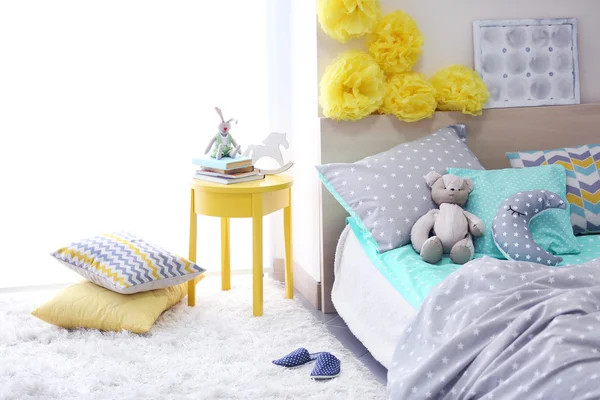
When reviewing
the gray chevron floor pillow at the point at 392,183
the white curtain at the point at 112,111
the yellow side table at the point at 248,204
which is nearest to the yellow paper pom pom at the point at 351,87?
the gray chevron floor pillow at the point at 392,183

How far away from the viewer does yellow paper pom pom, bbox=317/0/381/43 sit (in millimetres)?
2783

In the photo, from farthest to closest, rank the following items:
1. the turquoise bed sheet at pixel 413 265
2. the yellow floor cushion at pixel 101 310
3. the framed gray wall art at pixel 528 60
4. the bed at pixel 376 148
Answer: the framed gray wall art at pixel 528 60 < the yellow floor cushion at pixel 101 310 < the bed at pixel 376 148 < the turquoise bed sheet at pixel 413 265

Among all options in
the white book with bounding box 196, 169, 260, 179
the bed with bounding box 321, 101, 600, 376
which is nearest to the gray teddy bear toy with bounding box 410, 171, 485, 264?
the bed with bounding box 321, 101, 600, 376

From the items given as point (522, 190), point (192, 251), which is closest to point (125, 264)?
point (192, 251)

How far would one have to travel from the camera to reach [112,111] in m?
3.24

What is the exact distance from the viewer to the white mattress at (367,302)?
228cm

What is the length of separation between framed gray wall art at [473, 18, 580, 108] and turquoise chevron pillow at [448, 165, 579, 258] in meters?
0.53

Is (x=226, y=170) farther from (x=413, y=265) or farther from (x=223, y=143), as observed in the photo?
(x=413, y=265)

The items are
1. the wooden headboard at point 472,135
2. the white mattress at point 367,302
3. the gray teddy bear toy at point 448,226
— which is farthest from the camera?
the wooden headboard at point 472,135

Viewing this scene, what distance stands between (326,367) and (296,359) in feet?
0.40

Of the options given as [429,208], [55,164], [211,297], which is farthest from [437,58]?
[55,164]

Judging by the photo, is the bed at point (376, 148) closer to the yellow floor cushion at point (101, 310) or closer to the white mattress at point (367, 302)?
the white mattress at point (367, 302)

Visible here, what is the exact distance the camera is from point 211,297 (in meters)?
3.13

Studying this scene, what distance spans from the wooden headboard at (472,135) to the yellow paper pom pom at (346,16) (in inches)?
13.1
